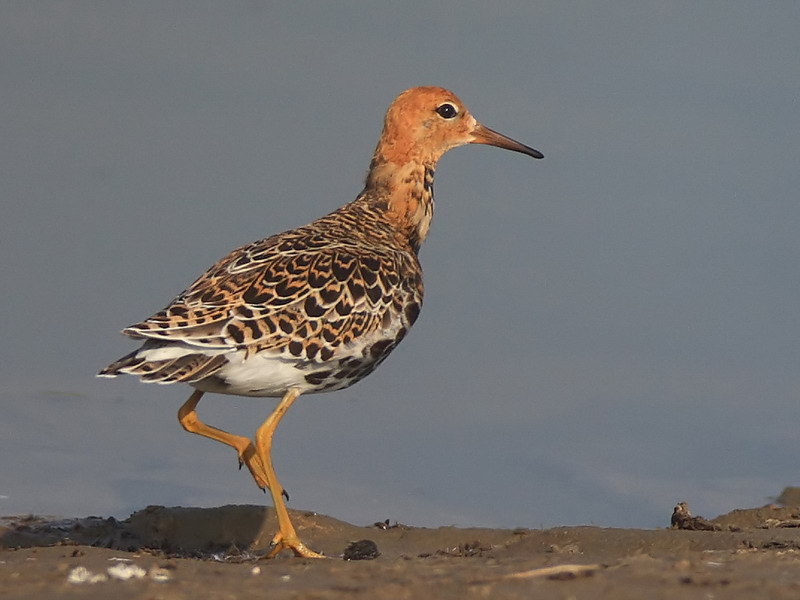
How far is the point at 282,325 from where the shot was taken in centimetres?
973

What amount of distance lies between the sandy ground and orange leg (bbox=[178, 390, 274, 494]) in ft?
1.91

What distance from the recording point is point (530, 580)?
669 centimetres

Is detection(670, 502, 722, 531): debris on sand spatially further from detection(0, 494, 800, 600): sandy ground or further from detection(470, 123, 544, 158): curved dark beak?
detection(470, 123, 544, 158): curved dark beak

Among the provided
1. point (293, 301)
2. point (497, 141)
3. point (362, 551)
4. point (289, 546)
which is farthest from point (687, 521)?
point (497, 141)

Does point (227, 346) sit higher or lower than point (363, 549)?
higher

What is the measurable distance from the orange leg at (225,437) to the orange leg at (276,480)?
13.9 inches

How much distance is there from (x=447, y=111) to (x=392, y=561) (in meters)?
5.39

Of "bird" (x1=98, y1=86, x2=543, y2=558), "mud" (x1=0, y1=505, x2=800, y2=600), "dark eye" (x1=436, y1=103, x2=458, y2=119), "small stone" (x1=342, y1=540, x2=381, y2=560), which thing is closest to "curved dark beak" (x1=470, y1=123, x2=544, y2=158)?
"dark eye" (x1=436, y1=103, x2=458, y2=119)

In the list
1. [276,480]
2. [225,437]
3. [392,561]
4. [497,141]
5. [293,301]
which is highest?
[497,141]

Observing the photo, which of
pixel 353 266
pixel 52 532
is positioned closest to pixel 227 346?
pixel 353 266

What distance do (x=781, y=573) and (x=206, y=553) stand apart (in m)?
4.84

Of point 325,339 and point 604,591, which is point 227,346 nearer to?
point 325,339

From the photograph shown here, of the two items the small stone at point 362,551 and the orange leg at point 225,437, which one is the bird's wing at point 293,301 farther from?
the small stone at point 362,551

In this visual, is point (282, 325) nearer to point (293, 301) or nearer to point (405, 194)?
point (293, 301)
